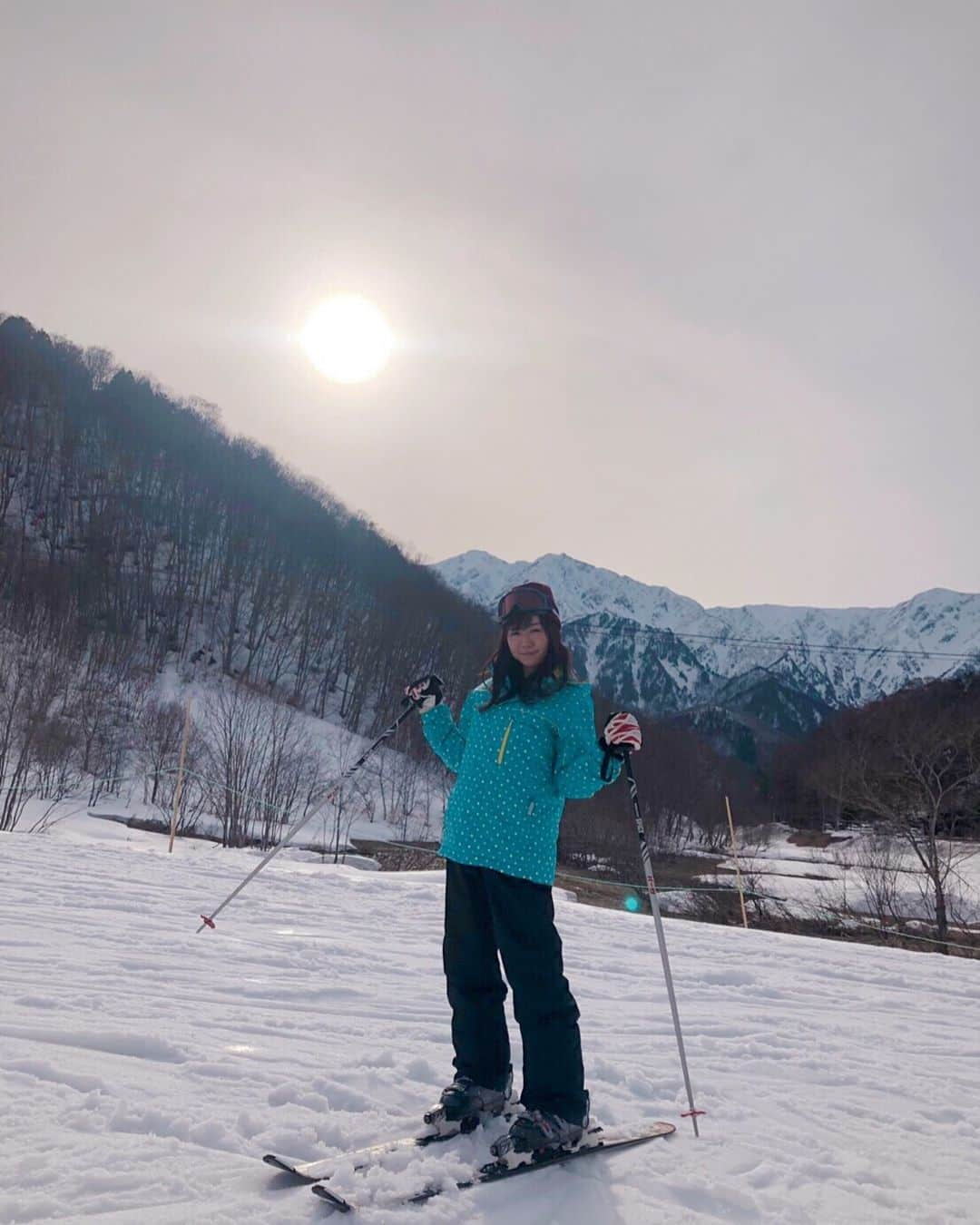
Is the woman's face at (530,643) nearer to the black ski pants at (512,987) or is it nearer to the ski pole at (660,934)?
the ski pole at (660,934)

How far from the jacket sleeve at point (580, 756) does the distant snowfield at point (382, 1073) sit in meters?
1.00

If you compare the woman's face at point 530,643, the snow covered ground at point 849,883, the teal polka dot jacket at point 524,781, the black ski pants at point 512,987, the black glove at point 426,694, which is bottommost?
the snow covered ground at point 849,883

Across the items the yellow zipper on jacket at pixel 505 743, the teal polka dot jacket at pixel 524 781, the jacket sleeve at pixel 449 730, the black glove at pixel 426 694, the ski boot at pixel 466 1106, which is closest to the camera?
the ski boot at pixel 466 1106

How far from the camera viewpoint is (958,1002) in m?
4.89

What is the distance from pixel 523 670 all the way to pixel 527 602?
23cm

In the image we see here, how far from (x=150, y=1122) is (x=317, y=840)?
879 inches

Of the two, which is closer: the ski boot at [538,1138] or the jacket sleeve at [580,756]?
the ski boot at [538,1138]

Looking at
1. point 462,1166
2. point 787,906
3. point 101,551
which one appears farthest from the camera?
point 101,551

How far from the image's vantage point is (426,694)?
2.89 meters

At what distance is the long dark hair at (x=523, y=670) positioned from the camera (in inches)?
98.6

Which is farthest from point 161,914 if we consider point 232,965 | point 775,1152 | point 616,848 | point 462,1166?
point 616,848

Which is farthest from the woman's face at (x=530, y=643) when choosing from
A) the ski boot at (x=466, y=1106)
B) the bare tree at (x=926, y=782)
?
the bare tree at (x=926, y=782)

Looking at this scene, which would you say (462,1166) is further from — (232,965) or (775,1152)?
(232,965)

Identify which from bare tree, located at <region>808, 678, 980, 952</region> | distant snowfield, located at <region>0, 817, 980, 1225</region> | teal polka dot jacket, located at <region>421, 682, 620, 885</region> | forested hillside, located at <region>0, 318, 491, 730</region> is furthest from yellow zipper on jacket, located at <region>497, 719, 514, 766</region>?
forested hillside, located at <region>0, 318, 491, 730</region>
